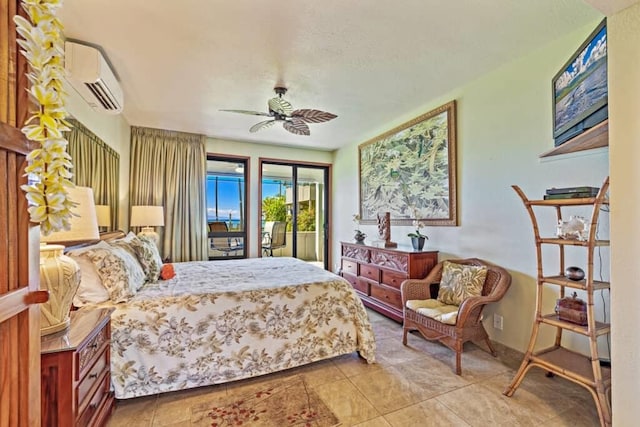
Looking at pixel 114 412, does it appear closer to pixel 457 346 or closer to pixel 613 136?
pixel 457 346

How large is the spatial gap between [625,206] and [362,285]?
9.63 feet

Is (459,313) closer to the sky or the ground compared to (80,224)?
closer to the ground

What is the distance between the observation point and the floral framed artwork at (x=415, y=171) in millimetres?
3211

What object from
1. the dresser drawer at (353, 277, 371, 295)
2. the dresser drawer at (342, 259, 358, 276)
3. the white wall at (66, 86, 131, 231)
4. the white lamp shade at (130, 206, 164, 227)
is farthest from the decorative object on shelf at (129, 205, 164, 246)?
the dresser drawer at (353, 277, 371, 295)

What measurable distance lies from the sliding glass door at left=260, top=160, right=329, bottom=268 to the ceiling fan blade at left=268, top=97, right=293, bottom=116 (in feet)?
8.22

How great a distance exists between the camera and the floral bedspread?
188 cm

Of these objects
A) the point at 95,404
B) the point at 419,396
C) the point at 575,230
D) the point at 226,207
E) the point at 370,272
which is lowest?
the point at 419,396

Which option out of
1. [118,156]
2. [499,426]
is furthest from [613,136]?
[118,156]

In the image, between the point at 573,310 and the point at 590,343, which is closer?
the point at 590,343

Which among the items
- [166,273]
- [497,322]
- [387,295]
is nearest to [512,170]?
[497,322]

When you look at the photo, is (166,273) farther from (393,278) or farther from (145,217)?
(393,278)

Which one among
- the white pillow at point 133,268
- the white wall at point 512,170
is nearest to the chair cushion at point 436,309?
the white wall at point 512,170

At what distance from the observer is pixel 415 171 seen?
365cm

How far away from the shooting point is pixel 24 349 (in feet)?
2.32
